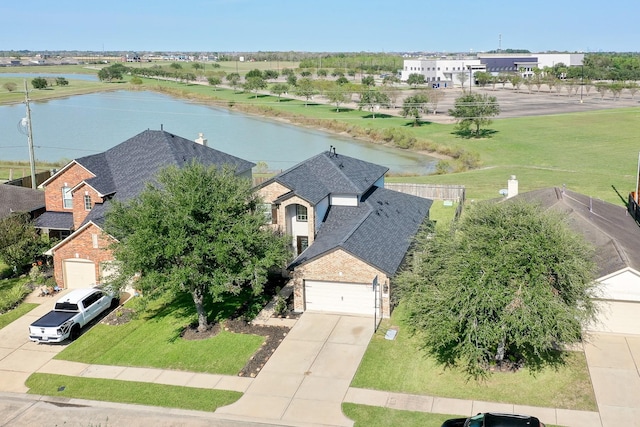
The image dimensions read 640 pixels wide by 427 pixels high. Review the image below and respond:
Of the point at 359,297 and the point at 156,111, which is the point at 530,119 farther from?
the point at 359,297

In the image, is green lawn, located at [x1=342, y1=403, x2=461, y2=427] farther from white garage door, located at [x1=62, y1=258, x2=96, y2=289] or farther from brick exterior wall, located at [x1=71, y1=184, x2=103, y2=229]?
brick exterior wall, located at [x1=71, y1=184, x2=103, y2=229]

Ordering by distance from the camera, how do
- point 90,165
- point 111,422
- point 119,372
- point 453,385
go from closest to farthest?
point 111,422, point 453,385, point 119,372, point 90,165

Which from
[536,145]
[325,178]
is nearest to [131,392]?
[325,178]

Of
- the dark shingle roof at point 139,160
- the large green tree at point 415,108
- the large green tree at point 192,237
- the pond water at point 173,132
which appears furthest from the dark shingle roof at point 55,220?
the large green tree at point 415,108

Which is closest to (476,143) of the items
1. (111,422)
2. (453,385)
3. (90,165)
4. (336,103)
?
(336,103)

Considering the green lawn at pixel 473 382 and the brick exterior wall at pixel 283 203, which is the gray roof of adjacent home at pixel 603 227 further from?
the brick exterior wall at pixel 283 203

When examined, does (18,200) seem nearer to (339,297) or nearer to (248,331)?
(248,331)
